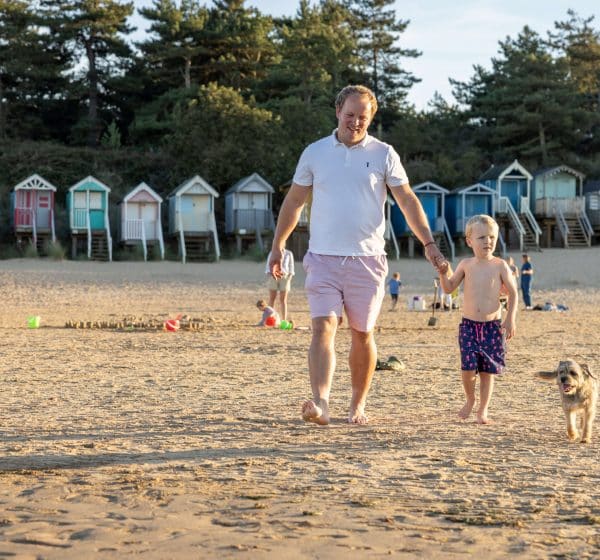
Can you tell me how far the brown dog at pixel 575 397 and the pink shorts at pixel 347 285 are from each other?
4.16 feet

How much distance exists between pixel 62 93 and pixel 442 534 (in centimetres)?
5466

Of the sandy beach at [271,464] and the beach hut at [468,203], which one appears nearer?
the sandy beach at [271,464]

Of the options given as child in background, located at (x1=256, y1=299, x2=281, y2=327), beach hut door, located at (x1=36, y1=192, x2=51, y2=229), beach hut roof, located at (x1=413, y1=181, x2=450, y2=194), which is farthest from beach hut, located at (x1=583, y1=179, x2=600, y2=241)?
child in background, located at (x1=256, y1=299, x2=281, y2=327)

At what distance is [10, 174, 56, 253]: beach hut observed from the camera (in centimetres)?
4259

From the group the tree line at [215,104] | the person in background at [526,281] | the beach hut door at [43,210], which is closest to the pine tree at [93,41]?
the tree line at [215,104]

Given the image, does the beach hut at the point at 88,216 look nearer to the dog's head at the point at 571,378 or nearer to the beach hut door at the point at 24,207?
the beach hut door at the point at 24,207

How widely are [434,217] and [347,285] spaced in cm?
4160

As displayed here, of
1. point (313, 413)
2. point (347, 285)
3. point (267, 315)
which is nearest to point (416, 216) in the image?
point (347, 285)

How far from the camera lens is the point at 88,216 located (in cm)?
4284

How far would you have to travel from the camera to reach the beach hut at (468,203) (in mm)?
47628

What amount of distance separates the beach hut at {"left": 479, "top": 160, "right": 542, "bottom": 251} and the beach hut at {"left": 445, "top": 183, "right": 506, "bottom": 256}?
658 millimetres

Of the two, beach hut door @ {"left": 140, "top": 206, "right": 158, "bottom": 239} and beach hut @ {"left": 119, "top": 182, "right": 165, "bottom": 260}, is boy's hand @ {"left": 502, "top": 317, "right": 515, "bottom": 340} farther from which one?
beach hut door @ {"left": 140, "top": 206, "right": 158, "bottom": 239}

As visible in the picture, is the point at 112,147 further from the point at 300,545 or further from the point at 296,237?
the point at 300,545

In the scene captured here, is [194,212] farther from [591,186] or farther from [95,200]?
[591,186]
